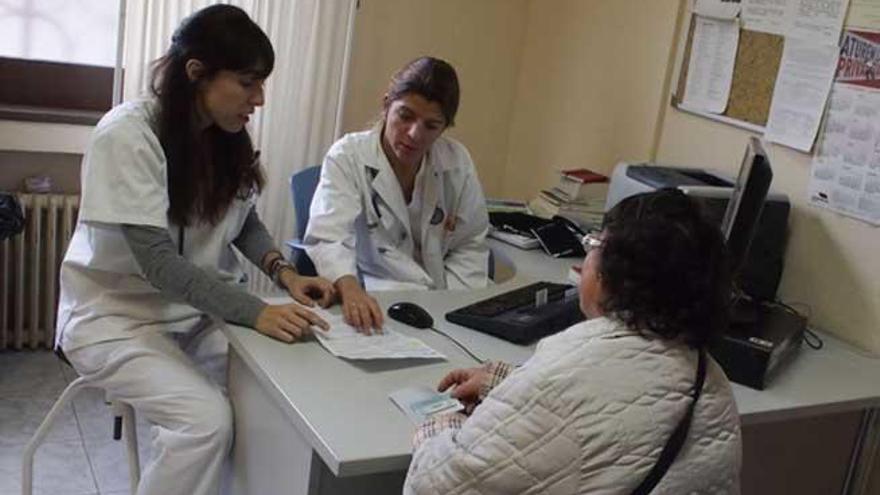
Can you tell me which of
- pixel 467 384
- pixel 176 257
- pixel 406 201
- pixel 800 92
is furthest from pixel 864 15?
pixel 176 257

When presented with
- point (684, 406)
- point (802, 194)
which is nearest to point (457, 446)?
point (684, 406)

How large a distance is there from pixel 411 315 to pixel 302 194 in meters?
0.84

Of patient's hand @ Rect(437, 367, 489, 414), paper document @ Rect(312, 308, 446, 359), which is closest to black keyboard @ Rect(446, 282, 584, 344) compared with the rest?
paper document @ Rect(312, 308, 446, 359)

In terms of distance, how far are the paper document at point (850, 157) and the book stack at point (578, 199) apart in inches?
28.9

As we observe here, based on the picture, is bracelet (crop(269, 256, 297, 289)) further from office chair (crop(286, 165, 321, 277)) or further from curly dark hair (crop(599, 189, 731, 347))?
curly dark hair (crop(599, 189, 731, 347))

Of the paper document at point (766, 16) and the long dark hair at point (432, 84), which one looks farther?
the paper document at point (766, 16)

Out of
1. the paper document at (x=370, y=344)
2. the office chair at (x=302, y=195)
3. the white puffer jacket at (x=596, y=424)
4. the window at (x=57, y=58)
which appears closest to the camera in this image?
the white puffer jacket at (x=596, y=424)

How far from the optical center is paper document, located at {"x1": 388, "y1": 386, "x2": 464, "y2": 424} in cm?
Answer: 149

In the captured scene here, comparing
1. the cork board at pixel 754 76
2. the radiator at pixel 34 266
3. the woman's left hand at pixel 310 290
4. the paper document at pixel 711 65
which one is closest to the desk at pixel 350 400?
the woman's left hand at pixel 310 290

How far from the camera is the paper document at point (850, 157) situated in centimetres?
223

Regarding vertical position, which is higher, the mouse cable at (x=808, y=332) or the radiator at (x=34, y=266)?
the mouse cable at (x=808, y=332)

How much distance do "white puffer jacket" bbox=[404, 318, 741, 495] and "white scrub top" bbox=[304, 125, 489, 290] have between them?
1.09 metres

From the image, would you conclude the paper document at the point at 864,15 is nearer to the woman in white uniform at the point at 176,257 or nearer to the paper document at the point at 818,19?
the paper document at the point at 818,19

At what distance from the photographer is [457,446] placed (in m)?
1.21
